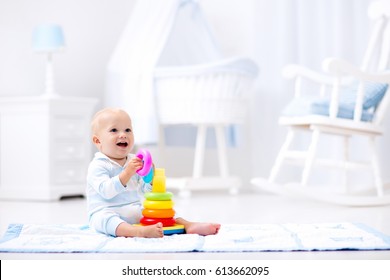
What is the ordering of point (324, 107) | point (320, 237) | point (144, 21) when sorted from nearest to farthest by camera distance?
point (320, 237) → point (324, 107) → point (144, 21)

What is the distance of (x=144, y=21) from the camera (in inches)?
158

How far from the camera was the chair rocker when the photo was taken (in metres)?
3.09

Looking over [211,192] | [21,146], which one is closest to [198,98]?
[211,192]

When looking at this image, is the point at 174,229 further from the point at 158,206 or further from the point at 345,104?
the point at 345,104

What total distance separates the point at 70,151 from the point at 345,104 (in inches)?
61.1

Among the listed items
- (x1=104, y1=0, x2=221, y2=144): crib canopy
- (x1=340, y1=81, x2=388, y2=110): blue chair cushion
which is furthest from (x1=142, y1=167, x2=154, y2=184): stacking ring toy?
(x1=104, y1=0, x2=221, y2=144): crib canopy

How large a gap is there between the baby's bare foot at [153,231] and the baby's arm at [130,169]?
155mm

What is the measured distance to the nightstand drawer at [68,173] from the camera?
12.3ft

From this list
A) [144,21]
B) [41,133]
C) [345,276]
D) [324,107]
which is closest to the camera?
[345,276]

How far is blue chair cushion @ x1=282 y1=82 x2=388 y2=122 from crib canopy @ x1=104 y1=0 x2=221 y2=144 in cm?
88

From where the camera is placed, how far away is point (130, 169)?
6.32 ft

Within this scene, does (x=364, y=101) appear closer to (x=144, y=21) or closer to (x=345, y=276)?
(x=144, y=21)

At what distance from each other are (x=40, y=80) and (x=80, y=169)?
2.15 feet

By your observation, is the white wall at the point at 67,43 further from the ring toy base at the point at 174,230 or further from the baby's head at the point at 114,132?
the ring toy base at the point at 174,230
